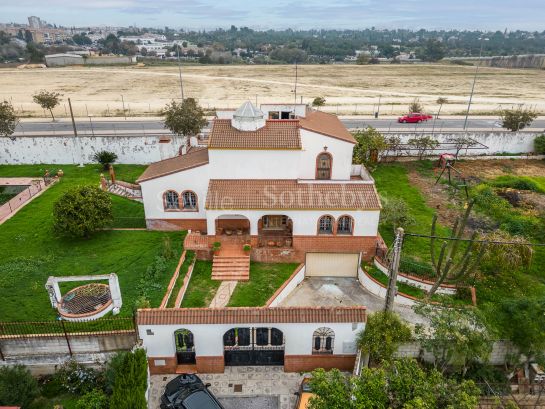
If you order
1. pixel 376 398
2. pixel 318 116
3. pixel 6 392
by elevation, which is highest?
pixel 318 116

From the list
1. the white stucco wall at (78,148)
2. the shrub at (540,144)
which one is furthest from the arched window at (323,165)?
the shrub at (540,144)

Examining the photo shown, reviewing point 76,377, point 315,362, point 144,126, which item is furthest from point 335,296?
point 144,126

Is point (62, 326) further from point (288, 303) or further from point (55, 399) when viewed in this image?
point (288, 303)

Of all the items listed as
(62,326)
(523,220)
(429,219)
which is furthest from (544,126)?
(62,326)

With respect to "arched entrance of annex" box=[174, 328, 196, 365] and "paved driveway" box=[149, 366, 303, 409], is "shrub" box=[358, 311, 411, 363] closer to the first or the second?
"paved driveway" box=[149, 366, 303, 409]

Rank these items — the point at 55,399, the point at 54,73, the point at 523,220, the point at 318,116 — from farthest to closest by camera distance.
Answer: the point at 54,73 < the point at 318,116 < the point at 523,220 < the point at 55,399

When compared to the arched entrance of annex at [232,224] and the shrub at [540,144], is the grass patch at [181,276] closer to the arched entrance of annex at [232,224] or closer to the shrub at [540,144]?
the arched entrance of annex at [232,224]
